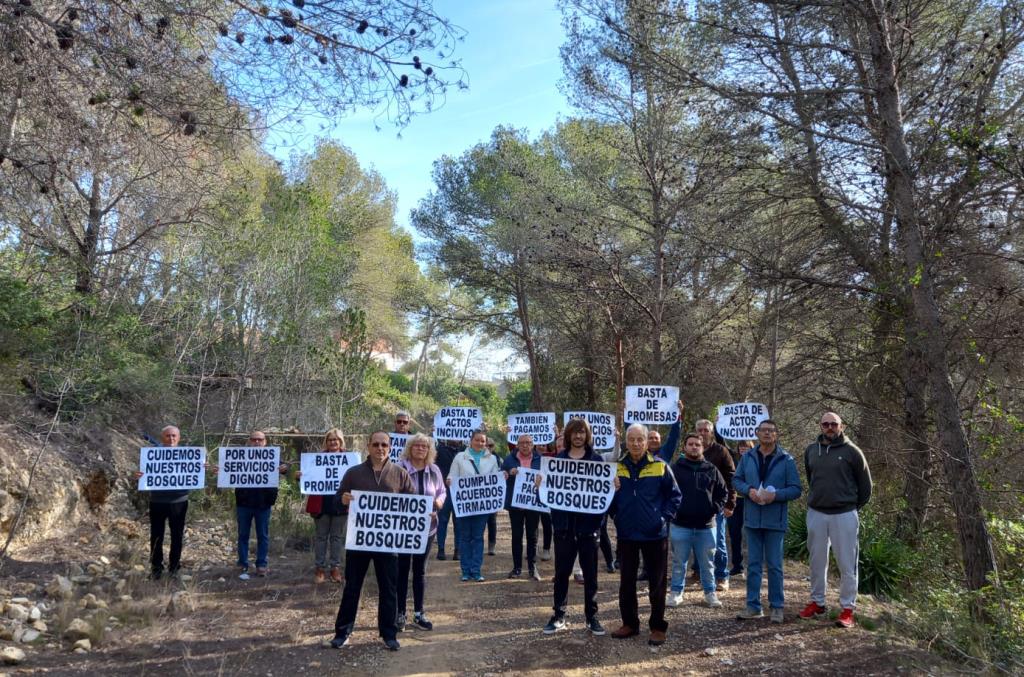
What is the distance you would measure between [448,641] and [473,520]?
228cm

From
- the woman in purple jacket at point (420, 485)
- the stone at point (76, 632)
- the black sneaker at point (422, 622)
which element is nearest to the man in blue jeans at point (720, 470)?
the woman in purple jacket at point (420, 485)

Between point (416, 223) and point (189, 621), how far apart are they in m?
18.2

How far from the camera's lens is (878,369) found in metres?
10.7

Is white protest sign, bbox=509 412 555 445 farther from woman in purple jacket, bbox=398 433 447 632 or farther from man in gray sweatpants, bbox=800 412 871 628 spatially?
man in gray sweatpants, bbox=800 412 871 628

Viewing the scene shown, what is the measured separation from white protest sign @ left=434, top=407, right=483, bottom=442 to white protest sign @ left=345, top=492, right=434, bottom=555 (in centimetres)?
564

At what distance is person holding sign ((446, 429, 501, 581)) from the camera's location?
839 centimetres

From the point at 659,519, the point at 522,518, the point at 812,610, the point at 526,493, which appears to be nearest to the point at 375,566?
the point at 659,519

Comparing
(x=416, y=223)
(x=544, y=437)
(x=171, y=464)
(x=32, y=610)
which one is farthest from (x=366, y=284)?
(x=32, y=610)

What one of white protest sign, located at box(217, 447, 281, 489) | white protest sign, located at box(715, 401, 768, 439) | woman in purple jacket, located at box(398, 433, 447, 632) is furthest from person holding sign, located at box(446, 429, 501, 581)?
white protest sign, located at box(715, 401, 768, 439)

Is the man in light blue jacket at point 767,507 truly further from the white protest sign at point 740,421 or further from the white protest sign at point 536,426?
the white protest sign at point 536,426

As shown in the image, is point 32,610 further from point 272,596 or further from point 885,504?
point 885,504

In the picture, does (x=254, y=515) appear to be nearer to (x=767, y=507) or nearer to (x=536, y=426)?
(x=536, y=426)

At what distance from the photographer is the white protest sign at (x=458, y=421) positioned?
11648 mm

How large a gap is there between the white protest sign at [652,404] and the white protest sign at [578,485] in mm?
3637
